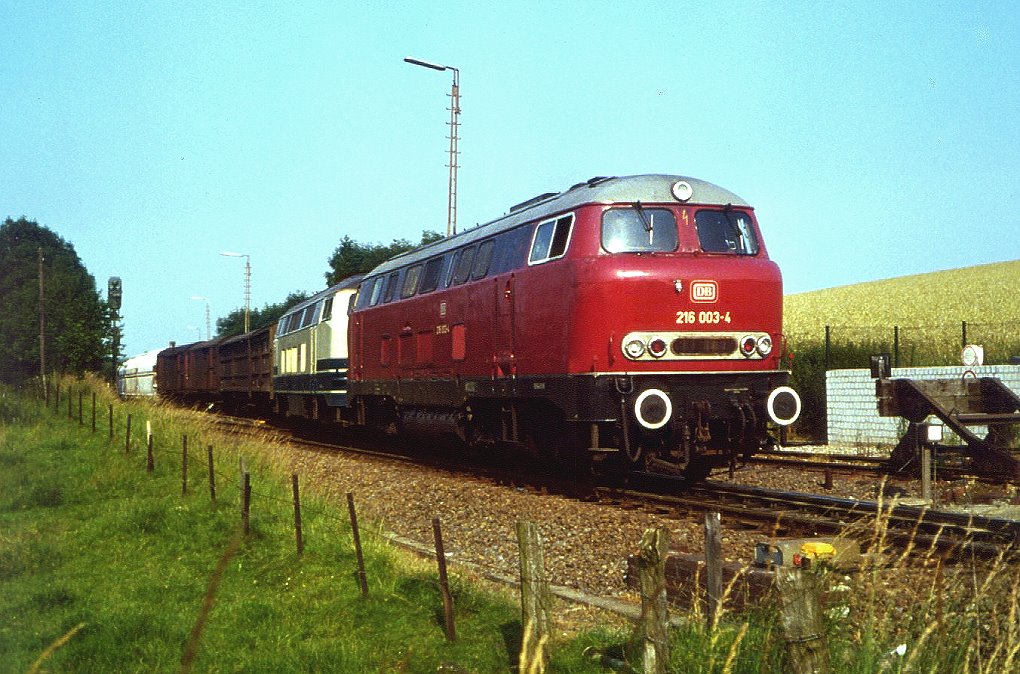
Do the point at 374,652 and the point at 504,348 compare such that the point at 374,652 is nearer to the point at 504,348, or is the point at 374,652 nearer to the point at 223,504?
the point at 223,504

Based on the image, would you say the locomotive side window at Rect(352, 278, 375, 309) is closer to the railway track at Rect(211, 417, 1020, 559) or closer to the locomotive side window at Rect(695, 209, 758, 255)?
the railway track at Rect(211, 417, 1020, 559)

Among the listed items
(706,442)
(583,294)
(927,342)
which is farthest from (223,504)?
(927,342)

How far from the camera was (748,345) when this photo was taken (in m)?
11.5

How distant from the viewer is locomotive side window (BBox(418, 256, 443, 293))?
52.4 feet

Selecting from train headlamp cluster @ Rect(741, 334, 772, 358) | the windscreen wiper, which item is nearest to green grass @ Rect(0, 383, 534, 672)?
the windscreen wiper

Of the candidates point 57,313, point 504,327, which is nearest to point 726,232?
point 504,327

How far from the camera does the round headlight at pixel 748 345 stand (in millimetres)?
11487

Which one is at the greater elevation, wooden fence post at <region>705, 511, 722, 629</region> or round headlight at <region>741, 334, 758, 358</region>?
round headlight at <region>741, 334, 758, 358</region>

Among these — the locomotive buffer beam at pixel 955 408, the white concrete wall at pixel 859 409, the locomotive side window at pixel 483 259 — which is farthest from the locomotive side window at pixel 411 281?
the white concrete wall at pixel 859 409

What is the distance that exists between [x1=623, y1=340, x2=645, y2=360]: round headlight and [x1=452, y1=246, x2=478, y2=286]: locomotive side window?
4083 millimetres

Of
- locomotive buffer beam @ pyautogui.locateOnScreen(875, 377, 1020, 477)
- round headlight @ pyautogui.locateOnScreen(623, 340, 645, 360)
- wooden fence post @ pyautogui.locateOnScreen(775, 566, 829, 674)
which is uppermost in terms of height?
round headlight @ pyautogui.locateOnScreen(623, 340, 645, 360)

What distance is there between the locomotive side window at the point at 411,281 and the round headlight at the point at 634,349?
256 inches

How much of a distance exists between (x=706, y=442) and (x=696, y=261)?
2.08m

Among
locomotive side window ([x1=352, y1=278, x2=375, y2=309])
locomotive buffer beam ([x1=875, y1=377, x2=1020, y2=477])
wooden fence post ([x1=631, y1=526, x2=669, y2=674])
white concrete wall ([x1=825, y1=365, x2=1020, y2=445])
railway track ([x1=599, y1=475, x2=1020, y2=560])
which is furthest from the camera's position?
locomotive side window ([x1=352, y1=278, x2=375, y2=309])
